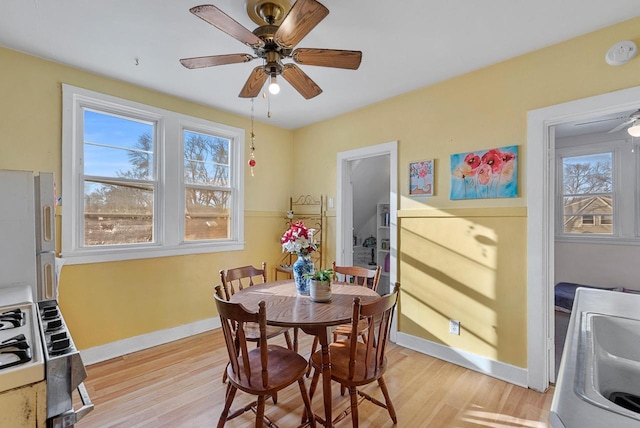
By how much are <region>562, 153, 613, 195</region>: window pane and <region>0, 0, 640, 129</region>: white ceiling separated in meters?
2.66

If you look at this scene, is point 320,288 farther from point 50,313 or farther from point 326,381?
point 50,313

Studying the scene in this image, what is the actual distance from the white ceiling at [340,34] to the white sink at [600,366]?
5.50ft

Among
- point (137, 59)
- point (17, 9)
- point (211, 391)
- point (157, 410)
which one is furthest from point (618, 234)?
point (17, 9)

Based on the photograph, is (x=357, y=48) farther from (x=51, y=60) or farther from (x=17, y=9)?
(x=51, y=60)

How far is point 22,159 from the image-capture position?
2.25 m

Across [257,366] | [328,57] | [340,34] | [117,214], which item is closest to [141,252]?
[117,214]

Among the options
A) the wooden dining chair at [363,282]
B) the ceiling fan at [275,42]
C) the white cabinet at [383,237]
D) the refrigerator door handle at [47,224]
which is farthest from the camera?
the white cabinet at [383,237]

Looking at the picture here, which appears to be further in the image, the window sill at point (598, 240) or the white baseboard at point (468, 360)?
the window sill at point (598, 240)

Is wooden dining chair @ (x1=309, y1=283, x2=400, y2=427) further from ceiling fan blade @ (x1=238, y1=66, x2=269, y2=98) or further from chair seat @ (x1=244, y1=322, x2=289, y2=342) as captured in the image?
ceiling fan blade @ (x1=238, y1=66, x2=269, y2=98)

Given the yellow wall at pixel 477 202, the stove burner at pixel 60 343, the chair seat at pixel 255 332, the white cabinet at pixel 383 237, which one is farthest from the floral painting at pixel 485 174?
the stove burner at pixel 60 343

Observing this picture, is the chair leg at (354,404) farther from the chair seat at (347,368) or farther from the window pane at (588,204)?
the window pane at (588,204)

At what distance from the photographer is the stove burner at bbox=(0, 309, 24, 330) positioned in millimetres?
1032

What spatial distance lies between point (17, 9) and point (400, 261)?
337cm

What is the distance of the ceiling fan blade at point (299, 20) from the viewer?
128 cm
